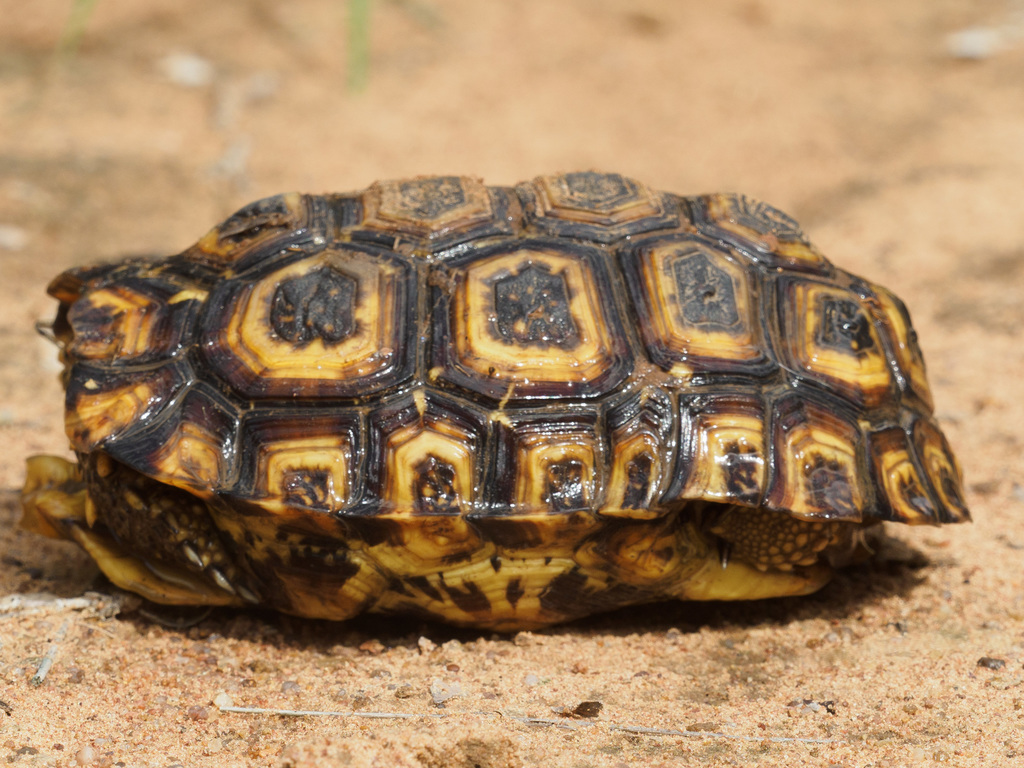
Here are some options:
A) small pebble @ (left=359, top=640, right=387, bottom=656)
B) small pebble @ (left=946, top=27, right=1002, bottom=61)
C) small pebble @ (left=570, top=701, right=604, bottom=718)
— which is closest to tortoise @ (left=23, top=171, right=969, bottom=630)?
small pebble @ (left=359, top=640, right=387, bottom=656)

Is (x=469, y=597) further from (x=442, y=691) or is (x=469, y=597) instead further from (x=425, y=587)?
(x=442, y=691)

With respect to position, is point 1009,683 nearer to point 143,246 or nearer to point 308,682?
point 308,682

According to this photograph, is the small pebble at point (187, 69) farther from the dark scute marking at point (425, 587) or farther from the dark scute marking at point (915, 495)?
the dark scute marking at point (915, 495)

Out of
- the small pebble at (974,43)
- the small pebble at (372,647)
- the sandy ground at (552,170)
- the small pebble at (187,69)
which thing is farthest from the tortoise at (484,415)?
the small pebble at (974,43)

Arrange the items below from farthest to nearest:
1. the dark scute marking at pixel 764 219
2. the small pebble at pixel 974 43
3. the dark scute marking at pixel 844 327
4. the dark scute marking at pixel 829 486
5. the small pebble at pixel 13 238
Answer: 1. the small pebble at pixel 974 43
2. the small pebble at pixel 13 238
3. the dark scute marking at pixel 764 219
4. the dark scute marking at pixel 844 327
5. the dark scute marking at pixel 829 486

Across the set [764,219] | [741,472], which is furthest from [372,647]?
[764,219]

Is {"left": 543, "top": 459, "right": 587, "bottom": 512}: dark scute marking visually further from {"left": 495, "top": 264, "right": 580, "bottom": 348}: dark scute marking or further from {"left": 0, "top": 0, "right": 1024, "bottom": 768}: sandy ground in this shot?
{"left": 0, "top": 0, "right": 1024, "bottom": 768}: sandy ground

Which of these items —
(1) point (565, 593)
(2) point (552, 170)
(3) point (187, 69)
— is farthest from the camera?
(3) point (187, 69)
